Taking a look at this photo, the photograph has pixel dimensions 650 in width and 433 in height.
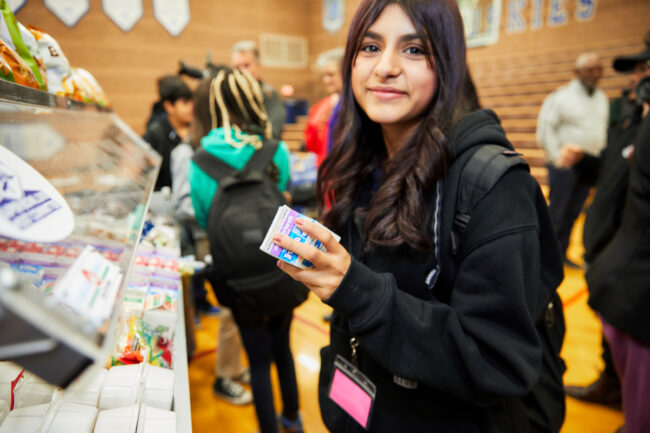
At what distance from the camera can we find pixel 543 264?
2.74 feet

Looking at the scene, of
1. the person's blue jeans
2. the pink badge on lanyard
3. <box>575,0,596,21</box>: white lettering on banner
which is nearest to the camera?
the pink badge on lanyard

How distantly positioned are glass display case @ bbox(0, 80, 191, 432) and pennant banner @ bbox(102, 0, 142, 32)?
775cm

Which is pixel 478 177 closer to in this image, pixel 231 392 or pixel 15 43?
pixel 15 43

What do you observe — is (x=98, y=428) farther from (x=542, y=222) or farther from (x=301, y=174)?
(x=301, y=174)

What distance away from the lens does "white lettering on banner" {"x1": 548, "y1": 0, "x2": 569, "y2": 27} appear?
24.9ft

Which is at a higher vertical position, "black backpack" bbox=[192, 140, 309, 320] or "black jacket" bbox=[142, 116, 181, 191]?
"black jacket" bbox=[142, 116, 181, 191]

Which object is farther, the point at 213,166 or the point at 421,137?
the point at 213,166

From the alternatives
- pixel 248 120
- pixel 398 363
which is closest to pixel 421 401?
pixel 398 363

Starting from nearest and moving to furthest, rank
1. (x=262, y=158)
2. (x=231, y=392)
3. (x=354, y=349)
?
(x=354, y=349)
(x=262, y=158)
(x=231, y=392)

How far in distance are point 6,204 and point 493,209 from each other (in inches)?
30.3

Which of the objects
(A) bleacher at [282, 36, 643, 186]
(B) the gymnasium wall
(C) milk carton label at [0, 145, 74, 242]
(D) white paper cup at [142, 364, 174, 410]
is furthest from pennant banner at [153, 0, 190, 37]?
(D) white paper cup at [142, 364, 174, 410]

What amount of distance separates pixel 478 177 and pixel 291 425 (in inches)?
64.2

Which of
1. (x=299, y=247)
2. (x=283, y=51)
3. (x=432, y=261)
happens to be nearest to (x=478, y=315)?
(x=432, y=261)

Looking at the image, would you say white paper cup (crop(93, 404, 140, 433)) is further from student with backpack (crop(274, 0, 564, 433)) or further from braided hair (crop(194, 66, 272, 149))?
braided hair (crop(194, 66, 272, 149))
